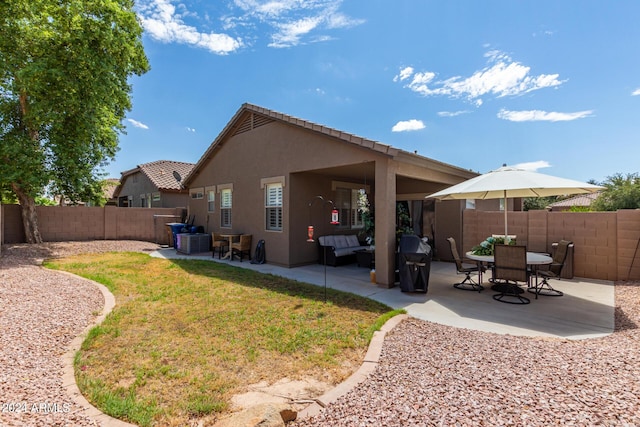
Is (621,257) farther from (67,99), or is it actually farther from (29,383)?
(67,99)

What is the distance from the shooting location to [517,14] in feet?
26.1

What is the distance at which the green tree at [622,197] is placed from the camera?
20406mm

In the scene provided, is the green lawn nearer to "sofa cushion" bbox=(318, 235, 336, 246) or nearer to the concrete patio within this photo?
the concrete patio

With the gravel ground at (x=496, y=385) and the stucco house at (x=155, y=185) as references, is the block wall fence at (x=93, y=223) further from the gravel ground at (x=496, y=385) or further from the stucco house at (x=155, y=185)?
the gravel ground at (x=496, y=385)

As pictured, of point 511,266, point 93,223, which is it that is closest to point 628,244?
point 511,266

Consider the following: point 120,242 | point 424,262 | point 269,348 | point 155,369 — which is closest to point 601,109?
point 424,262

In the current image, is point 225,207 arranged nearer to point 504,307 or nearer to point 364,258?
point 364,258

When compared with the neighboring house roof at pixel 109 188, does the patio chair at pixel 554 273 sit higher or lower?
lower

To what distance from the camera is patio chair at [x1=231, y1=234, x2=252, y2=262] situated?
11.0m

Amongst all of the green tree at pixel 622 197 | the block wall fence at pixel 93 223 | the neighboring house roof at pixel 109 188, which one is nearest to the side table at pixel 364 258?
the block wall fence at pixel 93 223

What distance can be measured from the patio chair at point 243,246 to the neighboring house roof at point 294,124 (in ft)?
13.8

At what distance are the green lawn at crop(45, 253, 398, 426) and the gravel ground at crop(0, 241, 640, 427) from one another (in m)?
0.40

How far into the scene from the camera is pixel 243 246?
11008mm

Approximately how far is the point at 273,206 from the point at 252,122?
341cm
